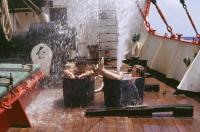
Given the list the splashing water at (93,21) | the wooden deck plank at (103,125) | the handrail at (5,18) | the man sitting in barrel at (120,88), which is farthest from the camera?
the splashing water at (93,21)

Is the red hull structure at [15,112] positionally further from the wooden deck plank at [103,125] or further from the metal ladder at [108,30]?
the metal ladder at [108,30]

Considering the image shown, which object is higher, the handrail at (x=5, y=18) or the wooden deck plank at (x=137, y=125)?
the handrail at (x=5, y=18)

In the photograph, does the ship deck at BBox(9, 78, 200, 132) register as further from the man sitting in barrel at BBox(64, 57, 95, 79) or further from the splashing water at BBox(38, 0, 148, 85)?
the splashing water at BBox(38, 0, 148, 85)

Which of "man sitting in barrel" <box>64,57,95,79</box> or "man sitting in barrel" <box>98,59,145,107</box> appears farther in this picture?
"man sitting in barrel" <box>64,57,95,79</box>

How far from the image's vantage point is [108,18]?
15820 mm

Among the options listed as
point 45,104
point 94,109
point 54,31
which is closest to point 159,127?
point 94,109

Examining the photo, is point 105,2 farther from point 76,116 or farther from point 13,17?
point 76,116

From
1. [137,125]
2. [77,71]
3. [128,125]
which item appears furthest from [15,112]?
[77,71]

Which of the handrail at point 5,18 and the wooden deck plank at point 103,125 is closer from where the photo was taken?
the handrail at point 5,18

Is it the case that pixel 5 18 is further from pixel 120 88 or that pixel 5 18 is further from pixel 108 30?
pixel 108 30

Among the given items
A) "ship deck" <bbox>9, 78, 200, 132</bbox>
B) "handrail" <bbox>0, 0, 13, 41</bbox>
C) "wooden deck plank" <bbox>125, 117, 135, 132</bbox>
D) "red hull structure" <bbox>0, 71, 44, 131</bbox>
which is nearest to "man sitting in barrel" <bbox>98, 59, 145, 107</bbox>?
"ship deck" <bbox>9, 78, 200, 132</bbox>

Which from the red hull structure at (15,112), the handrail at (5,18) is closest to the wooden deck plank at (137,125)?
the red hull structure at (15,112)

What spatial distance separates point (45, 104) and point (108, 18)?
28.7ft

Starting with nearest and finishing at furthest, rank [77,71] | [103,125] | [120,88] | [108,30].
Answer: [103,125] → [120,88] → [77,71] → [108,30]
